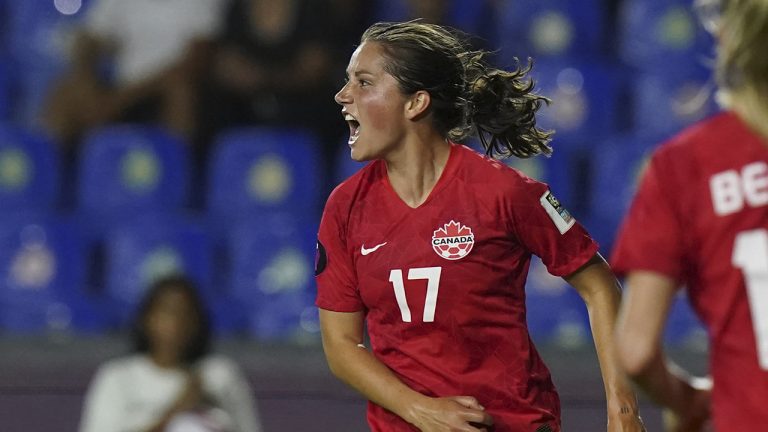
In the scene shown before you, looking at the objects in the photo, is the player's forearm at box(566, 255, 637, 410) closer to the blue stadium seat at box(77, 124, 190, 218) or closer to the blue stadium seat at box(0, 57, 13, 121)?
the blue stadium seat at box(77, 124, 190, 218)

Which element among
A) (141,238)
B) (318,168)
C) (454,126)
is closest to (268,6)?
(318,168)

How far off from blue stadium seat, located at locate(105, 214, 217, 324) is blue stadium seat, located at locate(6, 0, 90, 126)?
2.78ft

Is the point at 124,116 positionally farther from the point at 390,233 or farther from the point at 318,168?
the point at 390,233

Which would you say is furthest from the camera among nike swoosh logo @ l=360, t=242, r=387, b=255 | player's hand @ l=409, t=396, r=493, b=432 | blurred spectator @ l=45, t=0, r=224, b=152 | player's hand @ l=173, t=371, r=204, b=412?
blurred spectator @ l=45, t=0, r=224, b=152

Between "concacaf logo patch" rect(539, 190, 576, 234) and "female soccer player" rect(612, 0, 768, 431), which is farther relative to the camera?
"concacaf logo patch" rect(539, 190, 576, 234)

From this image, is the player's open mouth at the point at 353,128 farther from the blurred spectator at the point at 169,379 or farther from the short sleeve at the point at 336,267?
the blurred spectator at the point at 169,379

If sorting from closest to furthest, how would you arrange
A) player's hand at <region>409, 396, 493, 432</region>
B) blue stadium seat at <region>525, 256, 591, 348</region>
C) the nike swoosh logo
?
player's hand at <region>409, 396, 493, 432</region> → the nike swoosh logo → blue stadium seat at <region>525, 256, 591, 348</region>

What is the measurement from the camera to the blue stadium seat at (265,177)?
6340 millimetres

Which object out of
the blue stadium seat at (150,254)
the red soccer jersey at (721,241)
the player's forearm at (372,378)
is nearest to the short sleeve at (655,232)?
the red soccer jersey at (721,241)

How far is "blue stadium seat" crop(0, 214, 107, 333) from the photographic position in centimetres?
613

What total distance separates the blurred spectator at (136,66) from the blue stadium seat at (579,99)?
1522 millimetres

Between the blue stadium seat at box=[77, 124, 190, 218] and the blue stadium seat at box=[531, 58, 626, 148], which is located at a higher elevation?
the blue stadium seat at box=[531, 58, 626, 148]

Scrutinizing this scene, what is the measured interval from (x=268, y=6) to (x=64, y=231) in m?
1.34

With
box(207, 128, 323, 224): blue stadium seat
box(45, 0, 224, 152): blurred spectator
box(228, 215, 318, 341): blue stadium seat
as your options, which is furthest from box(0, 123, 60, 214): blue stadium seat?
box(228, 215, 318, 341): blue stadium seat
